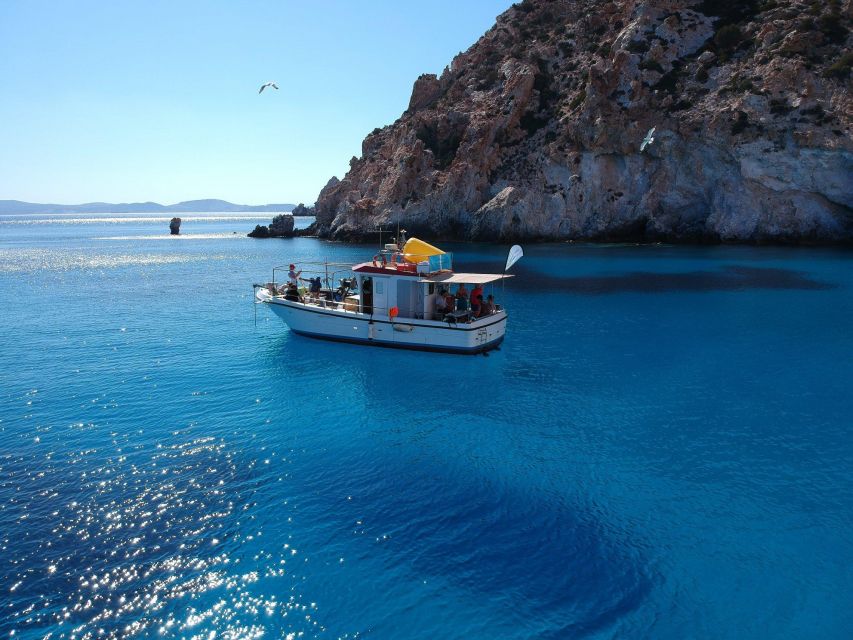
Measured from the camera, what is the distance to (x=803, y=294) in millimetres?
34031

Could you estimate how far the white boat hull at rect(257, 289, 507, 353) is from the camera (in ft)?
76.2

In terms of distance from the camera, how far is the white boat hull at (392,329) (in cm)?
2323

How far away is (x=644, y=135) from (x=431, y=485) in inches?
2235

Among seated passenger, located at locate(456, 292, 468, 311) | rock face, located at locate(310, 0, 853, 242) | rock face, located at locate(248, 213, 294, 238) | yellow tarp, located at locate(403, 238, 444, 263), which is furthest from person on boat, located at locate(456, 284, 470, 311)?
rock face, located at locate(248, 213, 294, 238)

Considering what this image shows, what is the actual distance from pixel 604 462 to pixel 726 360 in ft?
37.3

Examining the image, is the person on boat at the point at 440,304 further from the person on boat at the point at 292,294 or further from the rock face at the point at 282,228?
the rock face at the point at 282,228

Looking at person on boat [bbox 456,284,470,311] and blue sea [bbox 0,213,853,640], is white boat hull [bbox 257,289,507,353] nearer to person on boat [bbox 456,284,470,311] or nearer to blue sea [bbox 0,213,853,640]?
blue sea [bbox 0,213,853,640]

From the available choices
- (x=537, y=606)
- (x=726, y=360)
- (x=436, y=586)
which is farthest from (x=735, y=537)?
(x=726, y=360)

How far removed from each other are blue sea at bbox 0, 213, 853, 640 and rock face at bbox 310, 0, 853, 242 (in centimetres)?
3398

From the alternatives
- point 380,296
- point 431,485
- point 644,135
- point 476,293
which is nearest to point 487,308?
point 476,293

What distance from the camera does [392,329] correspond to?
24188 millimetres

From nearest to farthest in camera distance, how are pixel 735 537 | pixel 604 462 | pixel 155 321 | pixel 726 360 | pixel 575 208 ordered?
pixel 735 537 → pixel 604 462 → pixel 726 360 → pixel 155 321 → pixel 575 208

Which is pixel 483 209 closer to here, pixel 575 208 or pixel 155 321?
pixel 575 208

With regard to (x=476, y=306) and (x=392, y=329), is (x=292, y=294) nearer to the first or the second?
(x=392, y=329)
